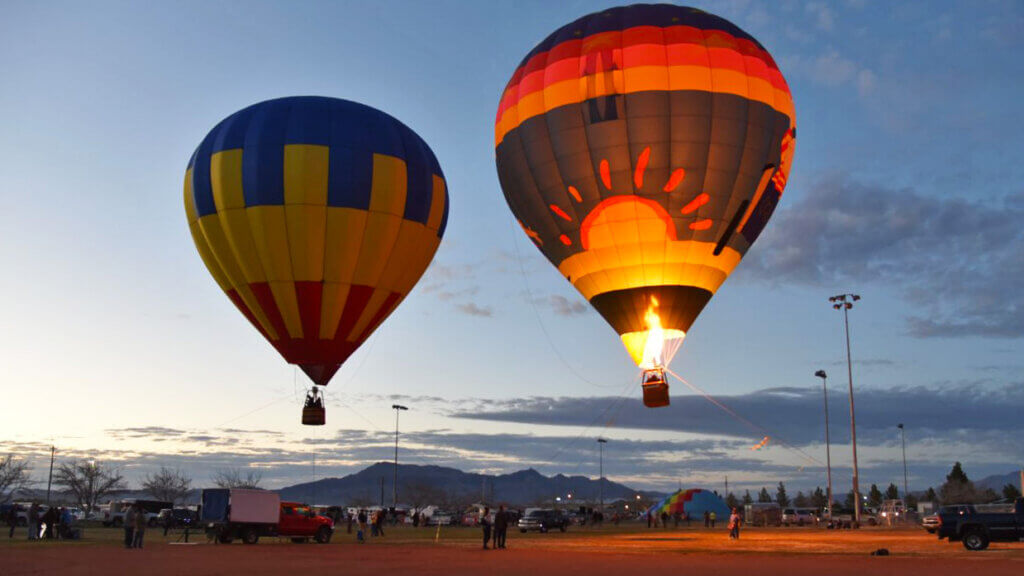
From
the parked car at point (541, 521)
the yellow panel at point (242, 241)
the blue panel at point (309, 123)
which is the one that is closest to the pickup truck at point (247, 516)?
the yellow panel at point (242, 241)

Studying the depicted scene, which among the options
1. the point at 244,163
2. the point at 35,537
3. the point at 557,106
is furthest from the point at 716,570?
the point at 35,537

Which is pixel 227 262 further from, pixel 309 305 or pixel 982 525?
pixel 982 525

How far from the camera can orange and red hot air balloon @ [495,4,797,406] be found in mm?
26797

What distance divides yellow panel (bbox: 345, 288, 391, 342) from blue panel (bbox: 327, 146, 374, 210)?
2955 mm

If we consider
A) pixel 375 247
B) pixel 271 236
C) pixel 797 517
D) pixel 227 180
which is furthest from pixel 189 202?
pixel 797 517

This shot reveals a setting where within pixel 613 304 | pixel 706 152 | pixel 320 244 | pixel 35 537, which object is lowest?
pixel 35 537

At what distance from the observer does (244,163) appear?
2914cm

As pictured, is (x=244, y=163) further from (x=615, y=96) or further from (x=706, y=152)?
(x=706, y=152)

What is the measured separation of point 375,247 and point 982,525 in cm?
2027

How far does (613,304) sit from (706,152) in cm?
524

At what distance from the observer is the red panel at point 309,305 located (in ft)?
95.8

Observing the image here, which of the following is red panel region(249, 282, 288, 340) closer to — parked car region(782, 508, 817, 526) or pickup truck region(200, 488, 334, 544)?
pickup truck region(200, 488, 334, 544)

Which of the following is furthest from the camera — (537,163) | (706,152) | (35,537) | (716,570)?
(35,537)

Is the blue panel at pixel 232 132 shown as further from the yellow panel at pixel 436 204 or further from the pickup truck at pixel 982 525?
the pickup truck at pixel 982 525
